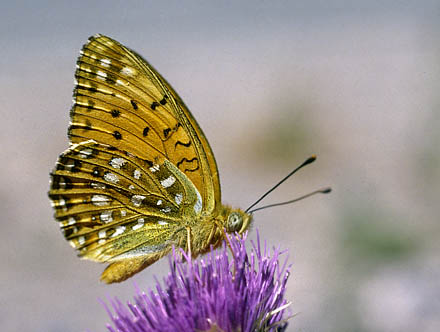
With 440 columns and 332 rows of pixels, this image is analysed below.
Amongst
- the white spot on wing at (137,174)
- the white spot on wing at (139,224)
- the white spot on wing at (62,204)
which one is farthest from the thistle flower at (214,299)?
the white spot on wing at (62,204)

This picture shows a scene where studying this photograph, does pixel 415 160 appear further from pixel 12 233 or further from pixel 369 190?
pixel 12 233

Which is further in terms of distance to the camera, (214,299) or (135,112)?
(135,112)

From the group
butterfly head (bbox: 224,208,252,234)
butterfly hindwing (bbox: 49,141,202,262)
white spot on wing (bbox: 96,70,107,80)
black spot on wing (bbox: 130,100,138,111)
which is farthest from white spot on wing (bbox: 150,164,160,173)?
white spot on wing (bbox: 96,70,107,80)

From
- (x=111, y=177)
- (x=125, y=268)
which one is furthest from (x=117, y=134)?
(x=125, y=268)

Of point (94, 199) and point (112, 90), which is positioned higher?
point (112, 90)

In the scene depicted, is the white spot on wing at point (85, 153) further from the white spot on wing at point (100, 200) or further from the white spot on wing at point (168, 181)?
the white spot on wing at point (168, 181)

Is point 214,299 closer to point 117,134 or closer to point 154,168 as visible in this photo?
point 154,168

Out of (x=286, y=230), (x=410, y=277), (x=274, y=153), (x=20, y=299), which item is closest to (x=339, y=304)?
(x=410, y=277)
